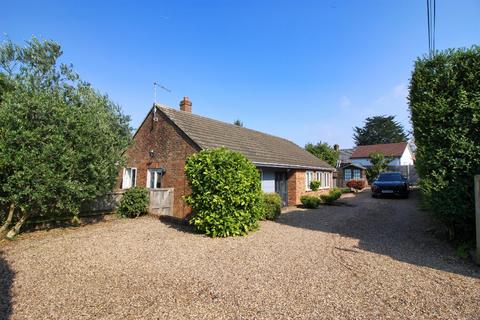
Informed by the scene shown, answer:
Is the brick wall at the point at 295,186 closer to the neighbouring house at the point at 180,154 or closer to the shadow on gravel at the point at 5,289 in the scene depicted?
the neighbouring house at the point at 180,154

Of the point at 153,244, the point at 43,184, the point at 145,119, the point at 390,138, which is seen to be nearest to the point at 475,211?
the point at 153,244

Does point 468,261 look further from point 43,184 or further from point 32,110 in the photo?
point 32,110

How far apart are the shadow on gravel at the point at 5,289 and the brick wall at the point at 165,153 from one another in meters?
6.58

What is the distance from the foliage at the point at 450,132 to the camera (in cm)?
589

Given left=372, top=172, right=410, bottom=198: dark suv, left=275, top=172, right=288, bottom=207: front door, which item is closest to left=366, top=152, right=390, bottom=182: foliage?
left=372, top=172, right=410, bottom=198: dark suv

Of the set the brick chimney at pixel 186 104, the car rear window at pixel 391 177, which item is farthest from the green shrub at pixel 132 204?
the car rear window at pixel 391 177

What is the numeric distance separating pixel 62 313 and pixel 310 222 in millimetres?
8782

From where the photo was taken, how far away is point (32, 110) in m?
7.20

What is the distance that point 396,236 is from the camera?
26.0 ft

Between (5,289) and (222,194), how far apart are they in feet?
16.8

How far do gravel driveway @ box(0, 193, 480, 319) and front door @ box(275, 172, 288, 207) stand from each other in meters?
7.65

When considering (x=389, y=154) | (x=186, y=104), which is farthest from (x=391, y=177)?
(x=389, y=154)

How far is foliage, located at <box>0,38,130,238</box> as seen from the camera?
6.86 metres

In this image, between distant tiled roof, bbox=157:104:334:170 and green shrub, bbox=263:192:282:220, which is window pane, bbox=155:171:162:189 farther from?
green shrub, bbox=263:192:282:220
